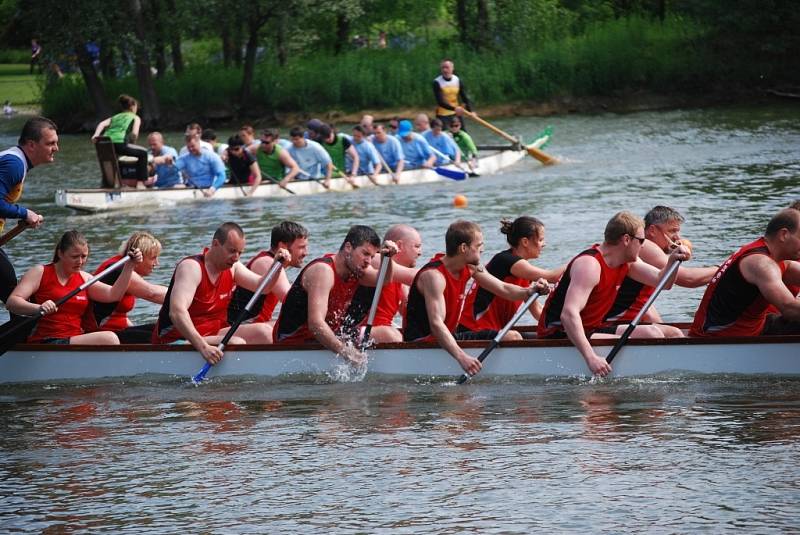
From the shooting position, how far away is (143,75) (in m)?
37.2

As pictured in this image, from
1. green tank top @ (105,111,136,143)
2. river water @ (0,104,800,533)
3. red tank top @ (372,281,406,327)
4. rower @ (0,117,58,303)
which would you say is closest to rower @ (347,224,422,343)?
red tank top @ (372,281,406,327)

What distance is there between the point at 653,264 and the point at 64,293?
4.15 meters

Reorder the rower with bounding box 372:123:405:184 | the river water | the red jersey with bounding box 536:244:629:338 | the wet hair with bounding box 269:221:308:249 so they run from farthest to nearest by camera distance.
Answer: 1. the rower with bounding box 372:123:405:184
2. the wet hair with bounding box 269:221:308:249
3. the red jersey with bounding box 536:244:629:338
4. the river water

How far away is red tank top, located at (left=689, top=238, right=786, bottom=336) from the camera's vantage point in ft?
28.7

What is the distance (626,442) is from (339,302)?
2579 millimetres

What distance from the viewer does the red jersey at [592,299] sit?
29.5ft

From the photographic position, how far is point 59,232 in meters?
19.0

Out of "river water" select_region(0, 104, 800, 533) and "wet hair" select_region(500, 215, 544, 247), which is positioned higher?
"wet hair" select_region(500, 215, 544, 247)

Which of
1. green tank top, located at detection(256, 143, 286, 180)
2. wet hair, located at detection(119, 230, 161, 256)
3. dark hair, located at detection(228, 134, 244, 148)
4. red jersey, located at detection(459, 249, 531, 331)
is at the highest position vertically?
wet hair, located at detection(119, 230, 161, 256)

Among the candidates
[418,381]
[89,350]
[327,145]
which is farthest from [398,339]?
[327,145]

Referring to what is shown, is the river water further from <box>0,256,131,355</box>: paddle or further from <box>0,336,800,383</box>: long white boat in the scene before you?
<box>0,256,131,355</box>: paddle

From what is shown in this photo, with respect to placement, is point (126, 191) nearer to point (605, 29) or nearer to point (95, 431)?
point (95, 431)

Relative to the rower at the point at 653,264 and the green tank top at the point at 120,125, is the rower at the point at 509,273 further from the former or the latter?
the green tank top at the point at 120,125

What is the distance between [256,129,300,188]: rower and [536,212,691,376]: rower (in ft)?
40.7
